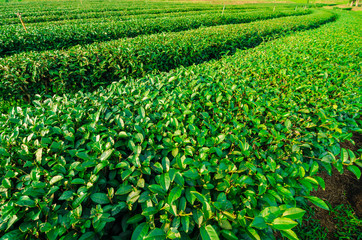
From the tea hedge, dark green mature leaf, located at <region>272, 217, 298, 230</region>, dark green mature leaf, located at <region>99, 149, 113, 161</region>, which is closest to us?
dark green mature leaf, located at <region>272, 217, 298, 230</region>


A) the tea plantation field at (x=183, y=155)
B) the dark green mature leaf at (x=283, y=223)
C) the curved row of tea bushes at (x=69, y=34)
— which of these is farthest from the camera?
the curved row of tea bushes at (x=69, y=34)

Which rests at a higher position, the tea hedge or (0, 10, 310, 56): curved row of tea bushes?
(0, 10, 310, 56): curved row of tea bushes

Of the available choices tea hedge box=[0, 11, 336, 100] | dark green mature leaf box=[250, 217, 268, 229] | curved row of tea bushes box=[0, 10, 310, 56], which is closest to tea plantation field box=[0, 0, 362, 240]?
dark green mature leaf box=[250, 217, 268, 229]

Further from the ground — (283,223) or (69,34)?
(69,34)

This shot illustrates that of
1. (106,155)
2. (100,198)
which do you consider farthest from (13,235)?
(106,155)

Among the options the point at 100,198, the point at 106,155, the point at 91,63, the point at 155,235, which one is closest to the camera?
the point at 155,235

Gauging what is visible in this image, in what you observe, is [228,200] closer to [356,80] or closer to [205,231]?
[205,231]

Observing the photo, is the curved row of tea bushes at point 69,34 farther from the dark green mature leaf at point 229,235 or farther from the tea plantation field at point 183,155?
the dark green mature leaf at point 229,235

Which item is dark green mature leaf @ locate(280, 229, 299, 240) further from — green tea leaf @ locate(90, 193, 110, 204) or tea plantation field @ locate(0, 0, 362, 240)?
green tea leaf @ locate(90, 193, 110, 204)

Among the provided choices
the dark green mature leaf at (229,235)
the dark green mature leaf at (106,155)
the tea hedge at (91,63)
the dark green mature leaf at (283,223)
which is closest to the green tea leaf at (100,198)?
the dark green mature leaf at (106,155)

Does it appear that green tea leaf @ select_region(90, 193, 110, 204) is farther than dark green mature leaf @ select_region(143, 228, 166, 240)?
Yes

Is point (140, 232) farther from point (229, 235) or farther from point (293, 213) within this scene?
point (293, 213)

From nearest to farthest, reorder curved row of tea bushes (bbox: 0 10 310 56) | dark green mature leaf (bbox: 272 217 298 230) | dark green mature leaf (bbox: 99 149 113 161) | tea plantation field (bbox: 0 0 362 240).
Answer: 1. dark green mature leaf (bbox: 272 217 298 230)
2. tea plantation field (bbox: 0 0 362 240)
3. dark green mature leaf (bbox: 99 149 113 161)
4. curved row of tea bushes (bbox: 0 10 310 56)

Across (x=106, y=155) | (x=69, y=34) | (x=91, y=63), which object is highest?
(x=69, y=34)
